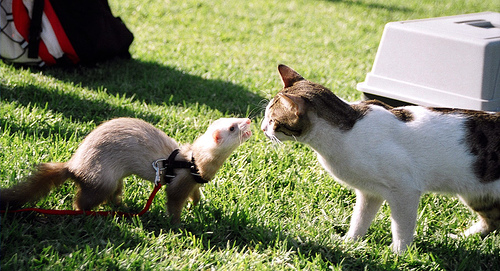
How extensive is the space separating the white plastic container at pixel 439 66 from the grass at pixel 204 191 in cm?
72

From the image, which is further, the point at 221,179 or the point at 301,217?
the point at 221,179

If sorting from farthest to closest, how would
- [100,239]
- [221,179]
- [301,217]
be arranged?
[221,179], [301,217], [100,239]

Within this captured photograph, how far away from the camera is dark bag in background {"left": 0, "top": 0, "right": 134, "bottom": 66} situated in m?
4.51

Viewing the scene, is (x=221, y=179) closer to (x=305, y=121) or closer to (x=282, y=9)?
(x=305, y=121)

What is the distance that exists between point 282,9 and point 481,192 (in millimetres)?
6553

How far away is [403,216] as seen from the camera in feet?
8.38

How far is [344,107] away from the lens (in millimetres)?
2584

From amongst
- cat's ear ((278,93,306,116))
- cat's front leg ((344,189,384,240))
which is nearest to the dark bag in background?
cat's ear ((278,93,306,116))

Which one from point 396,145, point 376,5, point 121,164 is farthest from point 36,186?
point 376,5

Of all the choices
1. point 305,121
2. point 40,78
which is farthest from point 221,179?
point 40,78

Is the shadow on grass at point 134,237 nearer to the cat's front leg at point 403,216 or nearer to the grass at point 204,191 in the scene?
the grass at point 204,191

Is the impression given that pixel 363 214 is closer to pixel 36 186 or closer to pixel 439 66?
pixel 439 66

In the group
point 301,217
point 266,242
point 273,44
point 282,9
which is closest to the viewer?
point 266,242

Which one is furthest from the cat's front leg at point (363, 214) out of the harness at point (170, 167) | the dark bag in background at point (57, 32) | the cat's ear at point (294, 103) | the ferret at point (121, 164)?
the dark bag in background at point (57, 32)
